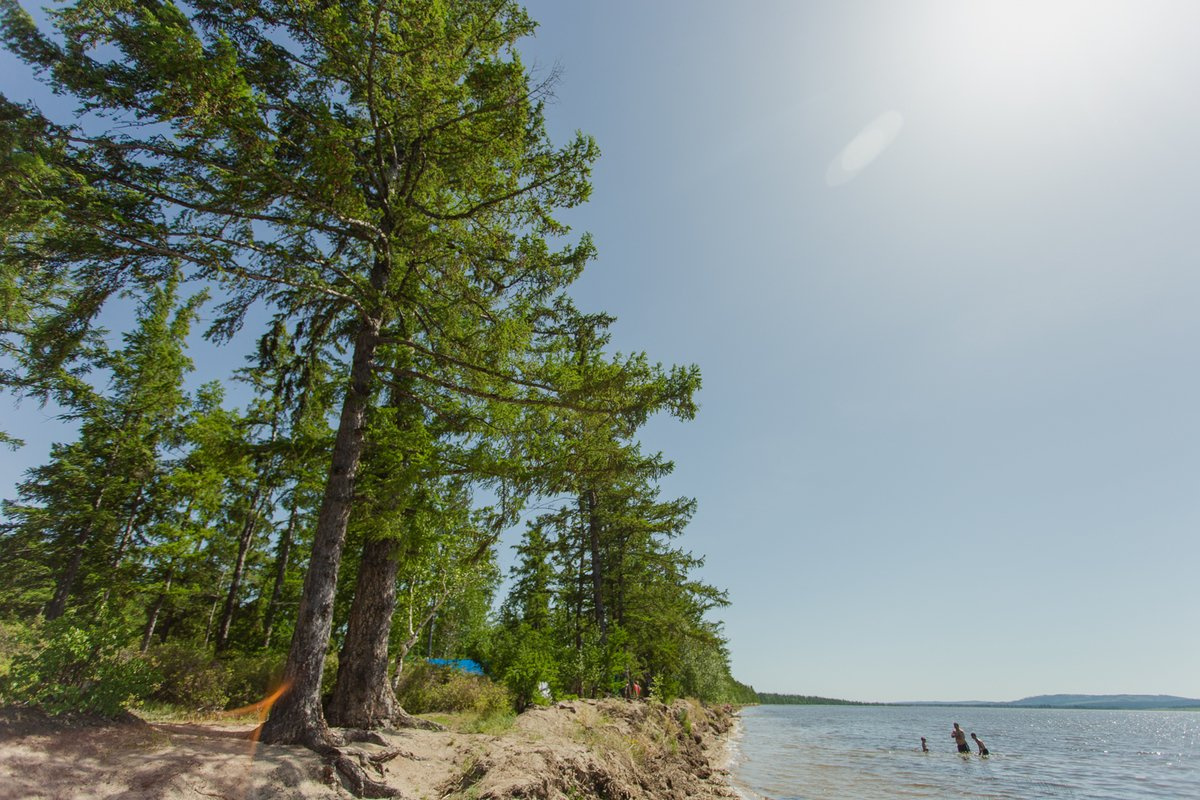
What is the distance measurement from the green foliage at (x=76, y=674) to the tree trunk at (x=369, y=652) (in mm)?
2967

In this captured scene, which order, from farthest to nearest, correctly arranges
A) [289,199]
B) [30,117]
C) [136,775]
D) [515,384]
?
[515,384], [289,199], [30,117], [136,775]

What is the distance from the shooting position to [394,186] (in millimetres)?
10414

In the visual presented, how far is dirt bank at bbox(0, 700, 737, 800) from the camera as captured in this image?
4.95 meters

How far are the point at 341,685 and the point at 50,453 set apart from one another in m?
23.3

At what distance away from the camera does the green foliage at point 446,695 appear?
14.1 m

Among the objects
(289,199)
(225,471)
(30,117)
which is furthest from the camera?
(225,471)

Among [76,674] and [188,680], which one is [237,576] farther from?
[76,674]

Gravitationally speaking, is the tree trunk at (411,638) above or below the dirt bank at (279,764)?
above

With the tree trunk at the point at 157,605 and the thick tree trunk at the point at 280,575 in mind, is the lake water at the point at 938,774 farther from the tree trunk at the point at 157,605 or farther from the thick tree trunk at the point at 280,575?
the tree trunk at the point at 157,605

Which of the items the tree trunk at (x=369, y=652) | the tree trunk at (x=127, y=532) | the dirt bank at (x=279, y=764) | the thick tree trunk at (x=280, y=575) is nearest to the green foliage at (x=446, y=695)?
the dirt bank at (x=279, y=764)

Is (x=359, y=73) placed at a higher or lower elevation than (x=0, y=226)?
higher

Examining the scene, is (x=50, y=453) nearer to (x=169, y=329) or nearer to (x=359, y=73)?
(x=169, y=329)

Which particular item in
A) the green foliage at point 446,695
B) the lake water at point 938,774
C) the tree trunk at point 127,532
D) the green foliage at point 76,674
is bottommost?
the lake water at point 938,774

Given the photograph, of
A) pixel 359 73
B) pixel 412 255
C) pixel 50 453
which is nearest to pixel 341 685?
pixel 412 255
